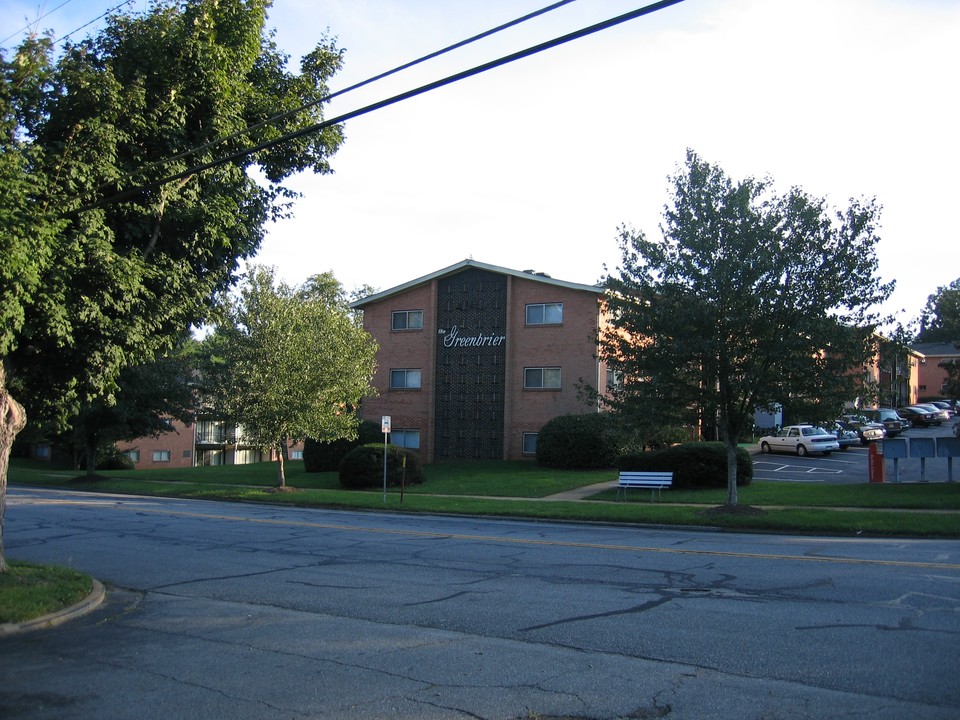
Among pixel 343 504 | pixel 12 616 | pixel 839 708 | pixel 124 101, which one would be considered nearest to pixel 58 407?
pixel 12 616

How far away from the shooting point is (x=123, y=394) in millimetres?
34719

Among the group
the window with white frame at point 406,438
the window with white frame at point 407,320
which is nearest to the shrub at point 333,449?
the window with white frame at point 406,438

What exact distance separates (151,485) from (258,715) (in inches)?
1169

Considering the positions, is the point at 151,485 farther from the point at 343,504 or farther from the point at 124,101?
the point at 124,101

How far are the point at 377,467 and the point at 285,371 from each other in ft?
15.8

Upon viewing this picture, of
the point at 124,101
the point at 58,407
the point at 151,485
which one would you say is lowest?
the point at 151,485

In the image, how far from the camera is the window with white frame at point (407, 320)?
126 feet

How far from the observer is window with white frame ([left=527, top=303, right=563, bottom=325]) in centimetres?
3531

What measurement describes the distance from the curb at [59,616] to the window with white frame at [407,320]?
2849 centimetres

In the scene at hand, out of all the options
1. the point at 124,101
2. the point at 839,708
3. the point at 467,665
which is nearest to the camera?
the point at 839,708

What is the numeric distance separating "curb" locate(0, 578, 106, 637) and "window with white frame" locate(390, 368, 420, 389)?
2800cm

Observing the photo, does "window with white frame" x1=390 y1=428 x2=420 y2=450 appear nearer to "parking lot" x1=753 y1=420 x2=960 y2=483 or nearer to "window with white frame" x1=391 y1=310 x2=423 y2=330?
"window with white frame" x1=391 y1=310 x2=423 y2=330

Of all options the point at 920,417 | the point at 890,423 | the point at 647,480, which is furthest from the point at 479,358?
the point at 920,417

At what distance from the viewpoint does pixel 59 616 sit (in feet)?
29.2
